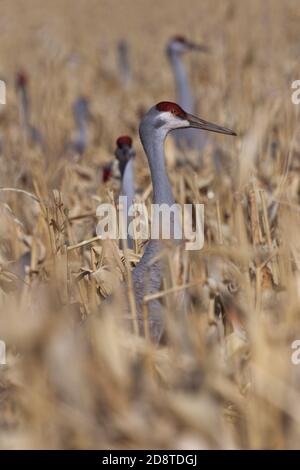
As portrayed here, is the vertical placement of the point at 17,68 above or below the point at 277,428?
above

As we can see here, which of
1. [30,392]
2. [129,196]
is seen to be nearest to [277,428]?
[30,392]

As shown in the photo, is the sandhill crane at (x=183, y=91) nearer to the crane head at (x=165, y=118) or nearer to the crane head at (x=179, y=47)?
the crane head at (x=179, y=47)

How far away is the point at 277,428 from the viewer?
212 cm

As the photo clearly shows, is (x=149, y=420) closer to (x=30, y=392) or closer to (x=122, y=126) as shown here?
(x=30, y=392)

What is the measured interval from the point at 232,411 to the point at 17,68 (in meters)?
10.3

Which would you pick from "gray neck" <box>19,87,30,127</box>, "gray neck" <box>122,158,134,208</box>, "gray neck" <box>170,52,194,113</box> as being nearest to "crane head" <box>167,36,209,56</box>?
"gray neck" <box>170,52,194,113</box>

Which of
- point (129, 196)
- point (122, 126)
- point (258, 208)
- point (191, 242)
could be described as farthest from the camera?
point (122, 126)

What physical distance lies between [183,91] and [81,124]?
88cm

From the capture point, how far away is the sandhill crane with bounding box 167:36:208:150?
7027 mm
